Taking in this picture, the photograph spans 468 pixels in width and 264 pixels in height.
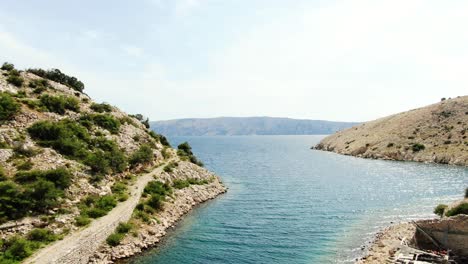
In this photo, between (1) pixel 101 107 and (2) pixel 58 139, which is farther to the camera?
(1) pixel 101 107

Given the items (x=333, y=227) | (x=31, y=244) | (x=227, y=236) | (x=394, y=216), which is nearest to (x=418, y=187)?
(x=394, y=216)

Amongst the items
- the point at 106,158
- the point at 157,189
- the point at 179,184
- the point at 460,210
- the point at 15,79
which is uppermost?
the point at 15,79

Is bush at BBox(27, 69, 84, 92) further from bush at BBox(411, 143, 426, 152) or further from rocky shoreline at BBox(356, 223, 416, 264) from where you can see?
bush at BBox(411, 143, 426, 152)

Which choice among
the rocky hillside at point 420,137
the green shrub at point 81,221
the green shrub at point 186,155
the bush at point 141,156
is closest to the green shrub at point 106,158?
the bush at point 141,156

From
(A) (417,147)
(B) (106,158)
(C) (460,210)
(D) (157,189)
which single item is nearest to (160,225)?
(D) (157,189)

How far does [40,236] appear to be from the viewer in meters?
39.1

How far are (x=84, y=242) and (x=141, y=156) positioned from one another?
121 feet

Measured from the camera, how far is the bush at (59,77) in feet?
326

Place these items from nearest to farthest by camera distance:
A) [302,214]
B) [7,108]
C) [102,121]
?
[302,214] → [7,108] → [102,121]

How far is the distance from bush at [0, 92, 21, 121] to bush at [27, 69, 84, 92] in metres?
36.2

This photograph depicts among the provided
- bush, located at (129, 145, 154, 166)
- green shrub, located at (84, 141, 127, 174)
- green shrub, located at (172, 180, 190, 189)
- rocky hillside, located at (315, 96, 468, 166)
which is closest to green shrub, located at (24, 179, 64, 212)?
green shrub, located at (84, 141, 127, 174)

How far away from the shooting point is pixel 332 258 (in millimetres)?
40781

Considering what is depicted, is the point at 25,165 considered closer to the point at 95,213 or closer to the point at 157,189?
the point at 95,213

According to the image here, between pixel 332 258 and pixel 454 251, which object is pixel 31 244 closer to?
pixel 332 258
